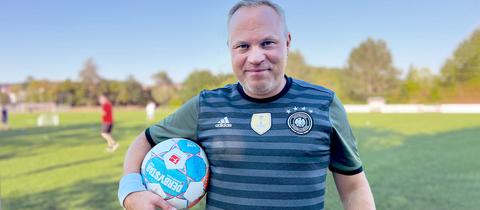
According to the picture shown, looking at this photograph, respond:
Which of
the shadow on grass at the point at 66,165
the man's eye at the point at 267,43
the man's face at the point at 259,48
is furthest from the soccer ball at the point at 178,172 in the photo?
the shadow on grass at the point at 66,165

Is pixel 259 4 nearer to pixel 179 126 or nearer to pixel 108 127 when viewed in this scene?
pixel 179 126

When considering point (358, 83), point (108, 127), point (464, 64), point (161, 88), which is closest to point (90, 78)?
point (161, 88)

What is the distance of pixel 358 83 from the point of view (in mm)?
67000

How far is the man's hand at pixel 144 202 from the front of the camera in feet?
5.57

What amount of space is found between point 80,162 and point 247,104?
9045 mm

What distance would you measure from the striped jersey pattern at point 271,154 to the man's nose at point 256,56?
0.25m

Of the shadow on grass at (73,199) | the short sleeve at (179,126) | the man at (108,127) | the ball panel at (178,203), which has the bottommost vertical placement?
the shadow on grass at (73,199)

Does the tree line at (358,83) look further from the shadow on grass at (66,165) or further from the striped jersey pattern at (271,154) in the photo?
the striped jersey pattern at (271,154)

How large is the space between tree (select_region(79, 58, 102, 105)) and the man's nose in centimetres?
9283

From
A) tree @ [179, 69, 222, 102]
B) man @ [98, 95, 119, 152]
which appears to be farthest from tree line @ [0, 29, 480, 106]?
tree @ [179, 69, 222, 102]

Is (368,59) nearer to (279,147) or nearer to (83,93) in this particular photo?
(83,93)

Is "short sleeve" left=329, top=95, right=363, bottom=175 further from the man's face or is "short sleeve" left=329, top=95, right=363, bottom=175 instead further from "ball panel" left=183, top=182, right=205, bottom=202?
"ball panel" left=183, top=182, right=205, bottom=202

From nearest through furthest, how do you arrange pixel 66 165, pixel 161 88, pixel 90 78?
pixel 66 165, pixel 161 88, pixel 90 78

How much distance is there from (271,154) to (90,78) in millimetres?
104011
